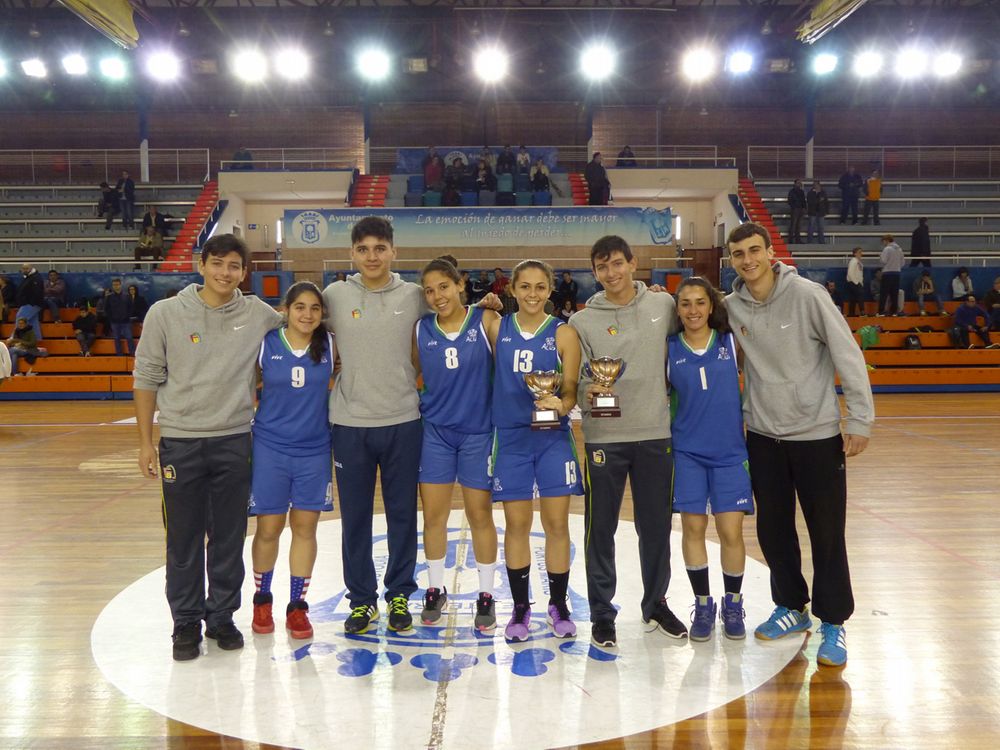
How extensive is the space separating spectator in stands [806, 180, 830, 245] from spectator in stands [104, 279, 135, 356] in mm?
15228

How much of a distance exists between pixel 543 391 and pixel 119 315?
1319 centimetres

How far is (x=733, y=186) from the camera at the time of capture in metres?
21.1

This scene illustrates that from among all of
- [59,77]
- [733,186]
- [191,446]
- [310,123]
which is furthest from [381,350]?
[59,77]

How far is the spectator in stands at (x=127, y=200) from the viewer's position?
65.2ft

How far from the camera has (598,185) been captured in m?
19.4

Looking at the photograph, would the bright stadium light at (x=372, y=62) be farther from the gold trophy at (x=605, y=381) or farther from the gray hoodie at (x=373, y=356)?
the gold trophy at (x=605, y=381)

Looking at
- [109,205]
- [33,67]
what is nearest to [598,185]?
[109,205]

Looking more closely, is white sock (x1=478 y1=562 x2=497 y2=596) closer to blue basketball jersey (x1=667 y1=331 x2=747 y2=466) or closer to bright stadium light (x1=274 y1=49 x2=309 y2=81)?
blue basketball jersey (x1=667 y1=331 x2=747 y2=466)

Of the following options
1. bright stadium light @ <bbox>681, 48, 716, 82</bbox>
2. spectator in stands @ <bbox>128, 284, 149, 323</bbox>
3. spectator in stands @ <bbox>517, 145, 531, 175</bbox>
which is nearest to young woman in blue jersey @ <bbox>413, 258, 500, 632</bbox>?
spectator in stands @ <bbox>128, 284, 149, 323</bbox>

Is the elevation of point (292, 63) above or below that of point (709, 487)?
above

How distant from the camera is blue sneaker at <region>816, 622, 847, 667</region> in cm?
330

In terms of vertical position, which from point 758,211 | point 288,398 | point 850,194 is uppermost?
point 850,194

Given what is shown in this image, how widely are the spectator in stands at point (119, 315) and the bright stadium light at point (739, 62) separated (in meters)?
16.3

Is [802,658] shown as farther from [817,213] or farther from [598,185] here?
[817,213]
